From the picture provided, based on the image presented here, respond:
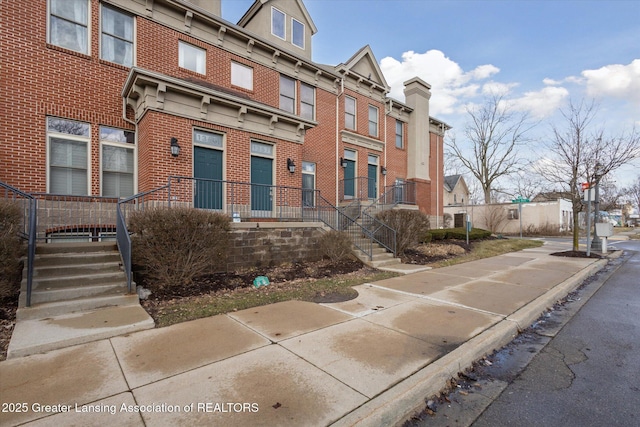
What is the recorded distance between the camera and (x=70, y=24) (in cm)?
824

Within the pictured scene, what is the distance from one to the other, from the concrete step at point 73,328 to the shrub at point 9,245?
2.56 ft

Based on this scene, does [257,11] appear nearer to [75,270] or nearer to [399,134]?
[399,134]

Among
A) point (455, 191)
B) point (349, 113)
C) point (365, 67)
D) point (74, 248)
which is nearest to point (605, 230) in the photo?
point (349, 113)

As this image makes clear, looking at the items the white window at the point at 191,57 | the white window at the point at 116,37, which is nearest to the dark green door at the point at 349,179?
the white window at the point at 191,57

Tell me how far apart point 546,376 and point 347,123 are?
13680 millimetres

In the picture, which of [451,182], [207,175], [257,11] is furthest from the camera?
[451,182]

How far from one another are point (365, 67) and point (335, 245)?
451 inches

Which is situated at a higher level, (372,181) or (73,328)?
(372,181)

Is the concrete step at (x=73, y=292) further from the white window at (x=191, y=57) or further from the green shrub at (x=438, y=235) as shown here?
the green shrub at (x=438, y=235)

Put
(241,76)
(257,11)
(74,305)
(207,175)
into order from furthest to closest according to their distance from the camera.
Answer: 1. (257,11)
2. (241,76)
3. (207,175)
4. (74,305)

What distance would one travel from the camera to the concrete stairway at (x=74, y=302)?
12.5 feet

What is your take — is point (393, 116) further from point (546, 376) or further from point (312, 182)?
point (546, 376)

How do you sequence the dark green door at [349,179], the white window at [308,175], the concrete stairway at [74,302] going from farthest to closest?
1. the dark green door at [349,179]
2. the white window at [308,175]
3. the concrete stairway at [74,302]

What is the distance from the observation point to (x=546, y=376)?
3.30 meters
